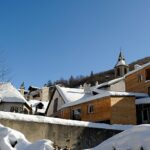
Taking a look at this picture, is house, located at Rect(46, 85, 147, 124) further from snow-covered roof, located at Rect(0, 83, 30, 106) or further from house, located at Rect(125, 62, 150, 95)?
snow-covered roof, located at Rect(0, 83, 30, 106)

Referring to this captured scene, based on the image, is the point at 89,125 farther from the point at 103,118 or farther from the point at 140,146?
the point at 140,146

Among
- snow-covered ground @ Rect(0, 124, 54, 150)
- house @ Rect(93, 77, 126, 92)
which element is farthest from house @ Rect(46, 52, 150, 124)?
snow-covered ground @ Rect(0, 124, 54, 150)

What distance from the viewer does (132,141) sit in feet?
36.4

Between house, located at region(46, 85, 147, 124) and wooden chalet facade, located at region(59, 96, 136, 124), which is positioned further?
house, located at region(46, 85, 147, 124)

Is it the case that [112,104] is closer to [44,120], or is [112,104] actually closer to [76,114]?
[76,114]

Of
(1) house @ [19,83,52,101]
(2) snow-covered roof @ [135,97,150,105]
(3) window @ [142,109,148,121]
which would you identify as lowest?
(3) window @ [142,109,148,121]

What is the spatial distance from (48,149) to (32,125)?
14935 millimetres

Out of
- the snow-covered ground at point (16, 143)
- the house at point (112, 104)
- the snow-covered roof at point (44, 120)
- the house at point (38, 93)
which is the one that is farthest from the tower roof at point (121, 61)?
the snow-covered ground at point (16, 143)

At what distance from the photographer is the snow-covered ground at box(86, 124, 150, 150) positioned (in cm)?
1077

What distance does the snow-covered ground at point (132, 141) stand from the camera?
10.8 meters

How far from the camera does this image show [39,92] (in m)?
95.6

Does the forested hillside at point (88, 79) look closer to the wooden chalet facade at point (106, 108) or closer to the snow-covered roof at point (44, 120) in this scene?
the wooden chalet facade at point (106, 108)

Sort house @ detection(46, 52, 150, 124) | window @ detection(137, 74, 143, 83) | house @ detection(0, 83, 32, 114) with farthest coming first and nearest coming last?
house @ detection(0, 83, 32, 114), window @ detection(137, 74, 143, 83), house @ detection(46, 52, 150, 124)

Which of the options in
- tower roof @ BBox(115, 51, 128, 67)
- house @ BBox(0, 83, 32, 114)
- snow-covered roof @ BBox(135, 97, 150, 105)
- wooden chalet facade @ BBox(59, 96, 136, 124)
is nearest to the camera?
wooden chalet facade @ BBox(59, 96, 136, 124)
